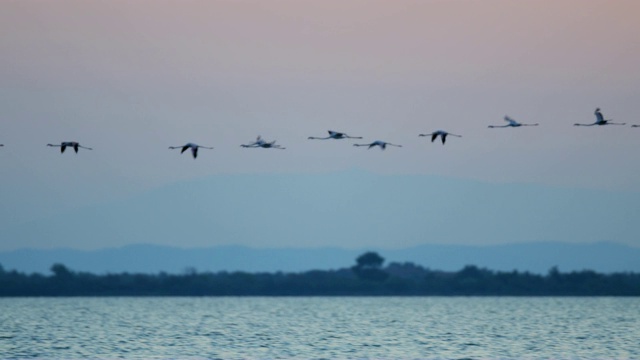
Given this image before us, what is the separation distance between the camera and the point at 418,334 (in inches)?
2650

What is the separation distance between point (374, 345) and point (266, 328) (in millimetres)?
14625

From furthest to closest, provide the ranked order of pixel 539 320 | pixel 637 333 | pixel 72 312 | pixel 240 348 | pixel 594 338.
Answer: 1. pixel 72 312
2. pixel 539 320
3. pixel 637 333
4. pixel 594 338
5. pixel 240 348

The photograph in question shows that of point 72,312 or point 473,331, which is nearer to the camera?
point 473,331

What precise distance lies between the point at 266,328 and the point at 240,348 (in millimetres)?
15968

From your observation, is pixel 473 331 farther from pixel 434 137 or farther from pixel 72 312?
pixel 72 312

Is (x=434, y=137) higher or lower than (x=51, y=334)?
higher

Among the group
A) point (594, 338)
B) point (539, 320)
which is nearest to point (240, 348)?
→ point (594, 338)

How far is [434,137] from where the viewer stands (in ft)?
164

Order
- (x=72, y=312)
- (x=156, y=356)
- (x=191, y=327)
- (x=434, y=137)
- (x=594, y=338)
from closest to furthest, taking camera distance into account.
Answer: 1. (x=434, y=137)
2. (x=156, y=356)
3. (x=594, y=338)
4. (x=191, y=327)
5. (x=72, y=312)

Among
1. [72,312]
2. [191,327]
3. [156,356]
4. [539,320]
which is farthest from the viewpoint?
[72,312]

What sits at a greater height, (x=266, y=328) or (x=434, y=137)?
(x=434, y=137)

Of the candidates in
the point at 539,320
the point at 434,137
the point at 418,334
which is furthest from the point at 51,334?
the point at 539,320

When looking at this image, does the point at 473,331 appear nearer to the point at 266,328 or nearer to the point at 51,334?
the point at 266,328

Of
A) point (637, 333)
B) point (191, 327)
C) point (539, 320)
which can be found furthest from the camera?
point (539, 320)
